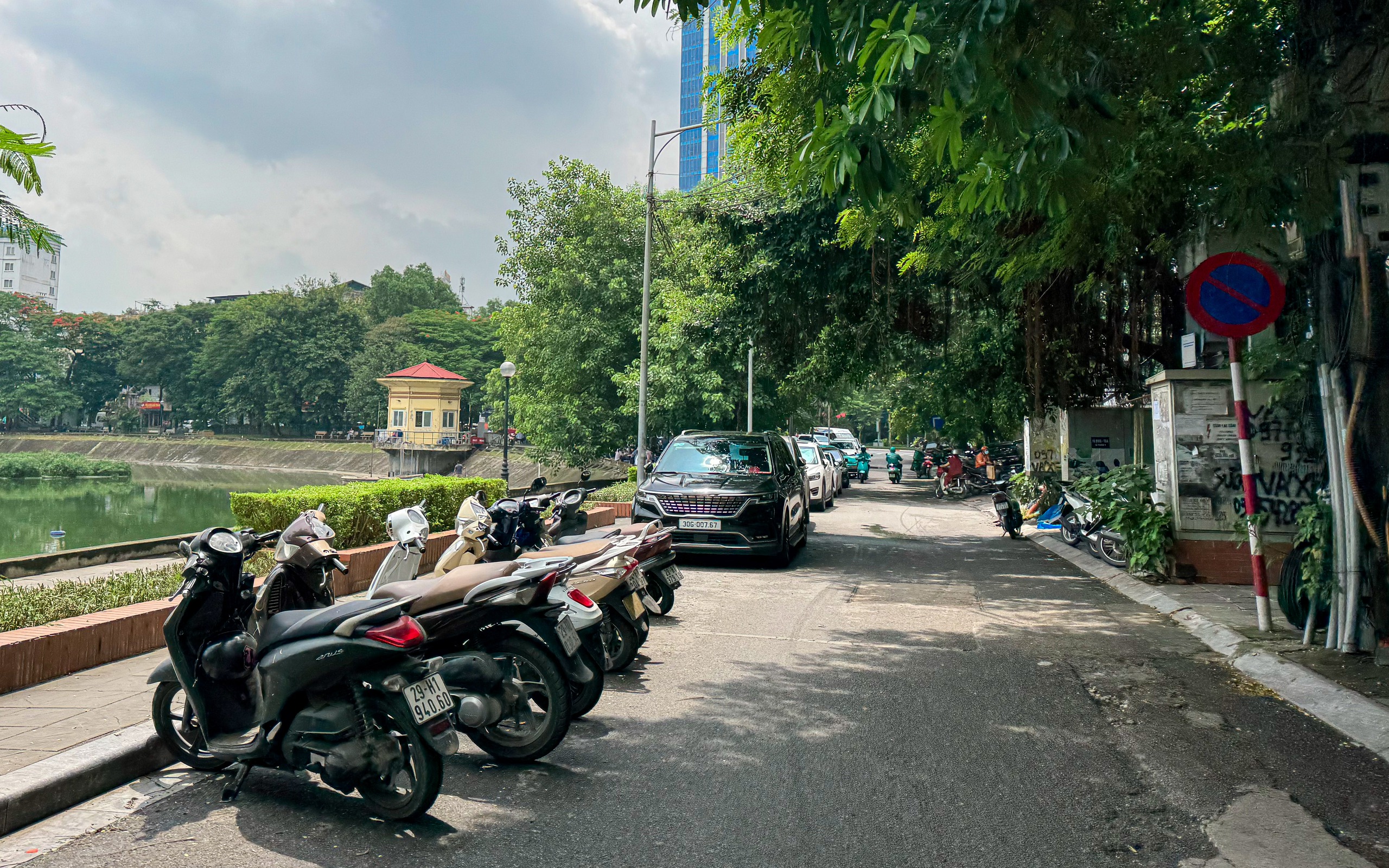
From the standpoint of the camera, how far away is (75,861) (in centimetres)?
349

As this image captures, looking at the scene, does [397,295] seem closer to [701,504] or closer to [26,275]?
[26,275]

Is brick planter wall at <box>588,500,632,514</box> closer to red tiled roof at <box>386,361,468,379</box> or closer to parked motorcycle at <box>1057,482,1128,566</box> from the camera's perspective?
parked motorcycle at <box>1057,482,1128,566</box>

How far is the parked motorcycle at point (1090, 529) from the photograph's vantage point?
38.0 ft

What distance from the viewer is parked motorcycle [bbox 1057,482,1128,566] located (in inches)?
456

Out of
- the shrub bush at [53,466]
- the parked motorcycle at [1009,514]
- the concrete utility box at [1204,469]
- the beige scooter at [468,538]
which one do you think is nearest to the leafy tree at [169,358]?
the shrub bush at [53,466]

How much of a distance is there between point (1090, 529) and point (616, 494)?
996cm

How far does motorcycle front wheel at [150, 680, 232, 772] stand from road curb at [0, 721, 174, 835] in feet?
0.53

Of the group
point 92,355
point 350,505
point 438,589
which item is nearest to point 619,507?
point 350,505

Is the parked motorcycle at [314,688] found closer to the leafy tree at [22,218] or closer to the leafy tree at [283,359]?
the leafy tree at [22,218]

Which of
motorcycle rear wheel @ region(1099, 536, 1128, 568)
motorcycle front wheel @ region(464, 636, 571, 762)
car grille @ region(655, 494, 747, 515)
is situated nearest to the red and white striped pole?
motorcycle rear wheel @ region(1099, 536, 1128, 568)

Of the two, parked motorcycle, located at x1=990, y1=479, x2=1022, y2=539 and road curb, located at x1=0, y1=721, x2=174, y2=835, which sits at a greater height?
parked motorcycle, located at x1=990, y1=479, x2=1022, y2=539

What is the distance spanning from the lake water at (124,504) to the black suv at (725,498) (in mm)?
13389

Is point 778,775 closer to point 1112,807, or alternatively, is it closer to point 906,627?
point 1112,807

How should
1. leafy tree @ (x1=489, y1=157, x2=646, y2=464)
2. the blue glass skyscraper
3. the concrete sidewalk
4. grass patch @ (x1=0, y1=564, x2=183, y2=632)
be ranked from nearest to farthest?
the concrete sidewalk, grass patch @ (x1=0, y1=564, x2=183, y2=632), leafy tree @ (x1=489, y1=157, x2=646, y2=464), the blue glass skyscraper
